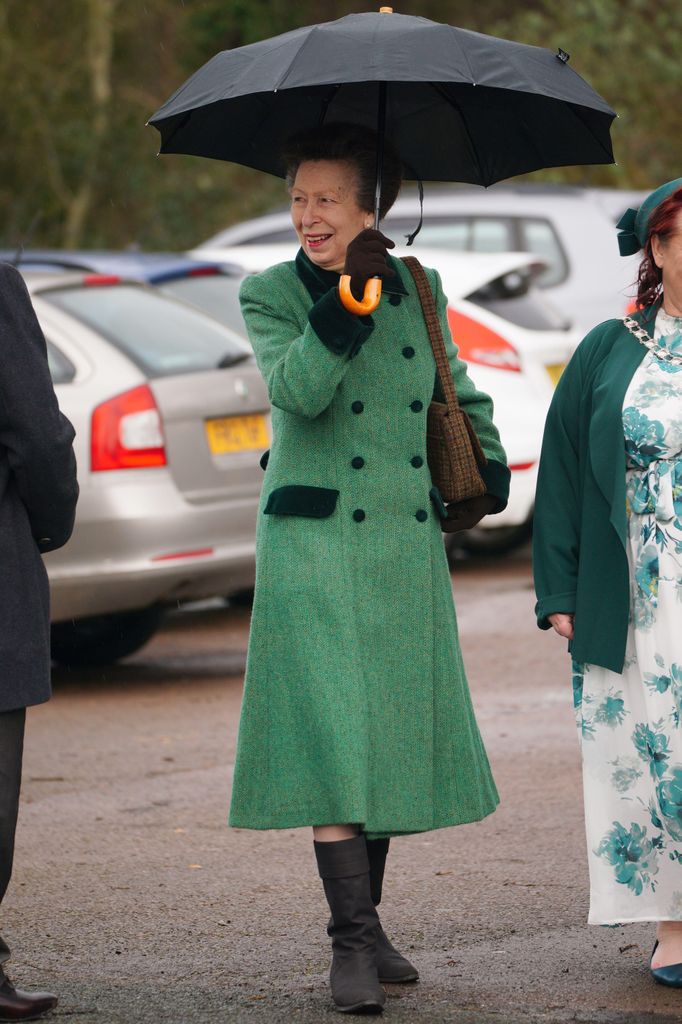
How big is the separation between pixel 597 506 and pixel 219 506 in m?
4.03

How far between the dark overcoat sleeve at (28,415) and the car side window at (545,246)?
8.47 m

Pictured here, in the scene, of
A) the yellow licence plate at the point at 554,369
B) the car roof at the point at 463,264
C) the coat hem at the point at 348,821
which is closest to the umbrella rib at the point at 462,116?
the coat hem at the point at 348,821

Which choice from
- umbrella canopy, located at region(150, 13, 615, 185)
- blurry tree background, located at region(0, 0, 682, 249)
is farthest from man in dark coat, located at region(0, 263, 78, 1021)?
blurry tree background, located at region(0, 0, 682, 249)

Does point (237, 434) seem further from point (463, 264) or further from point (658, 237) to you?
point (658, 237)

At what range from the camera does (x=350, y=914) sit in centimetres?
425

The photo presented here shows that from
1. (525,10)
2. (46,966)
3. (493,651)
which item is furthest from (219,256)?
(525,10)

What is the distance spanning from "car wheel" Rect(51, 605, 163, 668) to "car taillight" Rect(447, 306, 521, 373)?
279cm

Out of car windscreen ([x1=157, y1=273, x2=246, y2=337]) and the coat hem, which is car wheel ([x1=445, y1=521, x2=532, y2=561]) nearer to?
car windscreen ([x1=157, y1=273, x2=246, y2=337])

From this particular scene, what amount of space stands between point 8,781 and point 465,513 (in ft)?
4.12

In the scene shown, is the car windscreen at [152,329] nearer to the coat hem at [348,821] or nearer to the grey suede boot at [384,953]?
the grey suede boot at [384,953]

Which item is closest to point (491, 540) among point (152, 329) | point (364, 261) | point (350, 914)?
point (152, 329)

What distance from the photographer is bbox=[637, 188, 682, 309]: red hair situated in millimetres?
4395

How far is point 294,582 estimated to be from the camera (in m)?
4.29

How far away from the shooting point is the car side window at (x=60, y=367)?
26.6 ft
